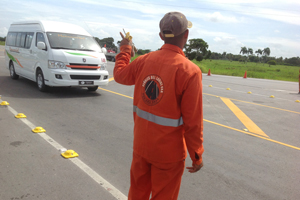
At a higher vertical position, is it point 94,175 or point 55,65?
point 55,65

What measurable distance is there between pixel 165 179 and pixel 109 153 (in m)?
2.59

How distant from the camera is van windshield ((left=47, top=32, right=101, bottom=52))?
354 inches

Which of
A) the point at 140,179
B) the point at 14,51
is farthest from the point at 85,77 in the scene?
the point at 140,179

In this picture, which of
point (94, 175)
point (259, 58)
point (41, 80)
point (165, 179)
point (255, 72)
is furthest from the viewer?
point (259, 58)

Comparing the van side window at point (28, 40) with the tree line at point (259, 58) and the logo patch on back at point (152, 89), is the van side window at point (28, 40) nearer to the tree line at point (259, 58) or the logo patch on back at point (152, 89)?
the logo patch on back at point (152, 89)

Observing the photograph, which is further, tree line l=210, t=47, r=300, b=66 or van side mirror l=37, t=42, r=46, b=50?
tree line l=210, t=47, r=300, b=66

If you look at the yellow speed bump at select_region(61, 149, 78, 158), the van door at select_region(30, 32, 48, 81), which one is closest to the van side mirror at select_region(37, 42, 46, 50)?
the van door at select_region(30, 32, 48, 81)

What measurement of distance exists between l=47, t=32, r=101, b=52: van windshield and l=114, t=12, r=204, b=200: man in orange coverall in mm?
7474

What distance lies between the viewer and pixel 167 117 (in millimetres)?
2076

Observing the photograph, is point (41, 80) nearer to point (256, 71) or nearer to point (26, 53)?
point (26, 53)

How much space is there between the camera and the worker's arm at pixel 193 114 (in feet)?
6.62

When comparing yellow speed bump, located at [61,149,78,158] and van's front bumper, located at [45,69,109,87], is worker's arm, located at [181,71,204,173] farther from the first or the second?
van's front bumper, located at [45,69,109,87]

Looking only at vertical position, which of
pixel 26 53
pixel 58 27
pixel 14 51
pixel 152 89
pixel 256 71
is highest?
pixel 58 27

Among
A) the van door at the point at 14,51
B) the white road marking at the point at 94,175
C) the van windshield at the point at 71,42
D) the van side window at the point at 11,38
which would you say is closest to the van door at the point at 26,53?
the van door at the point at 14,51
